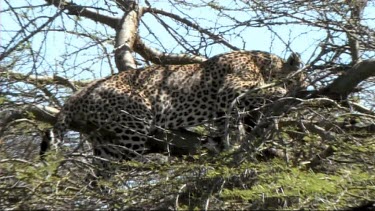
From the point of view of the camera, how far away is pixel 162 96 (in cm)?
988

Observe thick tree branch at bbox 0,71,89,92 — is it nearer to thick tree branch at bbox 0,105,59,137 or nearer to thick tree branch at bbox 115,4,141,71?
thick tree branch at bbox 0,105,59,137

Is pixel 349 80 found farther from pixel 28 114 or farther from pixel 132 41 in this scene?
pixel 132 41

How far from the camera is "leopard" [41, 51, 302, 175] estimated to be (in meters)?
9.20

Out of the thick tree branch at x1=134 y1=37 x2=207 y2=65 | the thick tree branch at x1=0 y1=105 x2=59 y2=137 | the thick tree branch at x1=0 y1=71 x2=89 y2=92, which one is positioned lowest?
the thick tree branch at x1=0 y1=105 x2=59 y2=137

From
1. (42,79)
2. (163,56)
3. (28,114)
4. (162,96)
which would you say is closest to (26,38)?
(28,114)

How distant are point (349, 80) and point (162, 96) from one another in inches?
117

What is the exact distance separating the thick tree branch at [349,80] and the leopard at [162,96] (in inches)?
55.9

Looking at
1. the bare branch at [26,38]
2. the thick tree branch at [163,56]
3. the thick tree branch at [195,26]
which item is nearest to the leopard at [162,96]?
the thick tree branch at [163,56]

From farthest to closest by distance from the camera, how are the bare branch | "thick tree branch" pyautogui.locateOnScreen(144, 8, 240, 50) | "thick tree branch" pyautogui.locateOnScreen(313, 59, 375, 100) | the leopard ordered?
"thick tree branch" pyautogui.locateOnScreen(144, 8, 240, 50) < the leopard < "thick tree branch" pyautogui.locateOnScreen(313, 59, 375, 100) < the bare branch

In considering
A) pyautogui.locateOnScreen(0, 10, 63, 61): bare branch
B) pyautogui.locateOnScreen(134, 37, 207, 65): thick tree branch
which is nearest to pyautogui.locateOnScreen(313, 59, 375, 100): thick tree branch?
pyautogui.locateOnScreen(0, 10, 63, 61): bare branch

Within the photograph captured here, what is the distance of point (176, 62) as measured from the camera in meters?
10.6

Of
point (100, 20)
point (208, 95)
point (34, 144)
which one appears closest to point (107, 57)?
point (100, 20)

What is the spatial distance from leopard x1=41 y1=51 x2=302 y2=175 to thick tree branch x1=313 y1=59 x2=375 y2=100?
1.42 m

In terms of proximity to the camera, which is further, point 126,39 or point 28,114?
point 126,39
